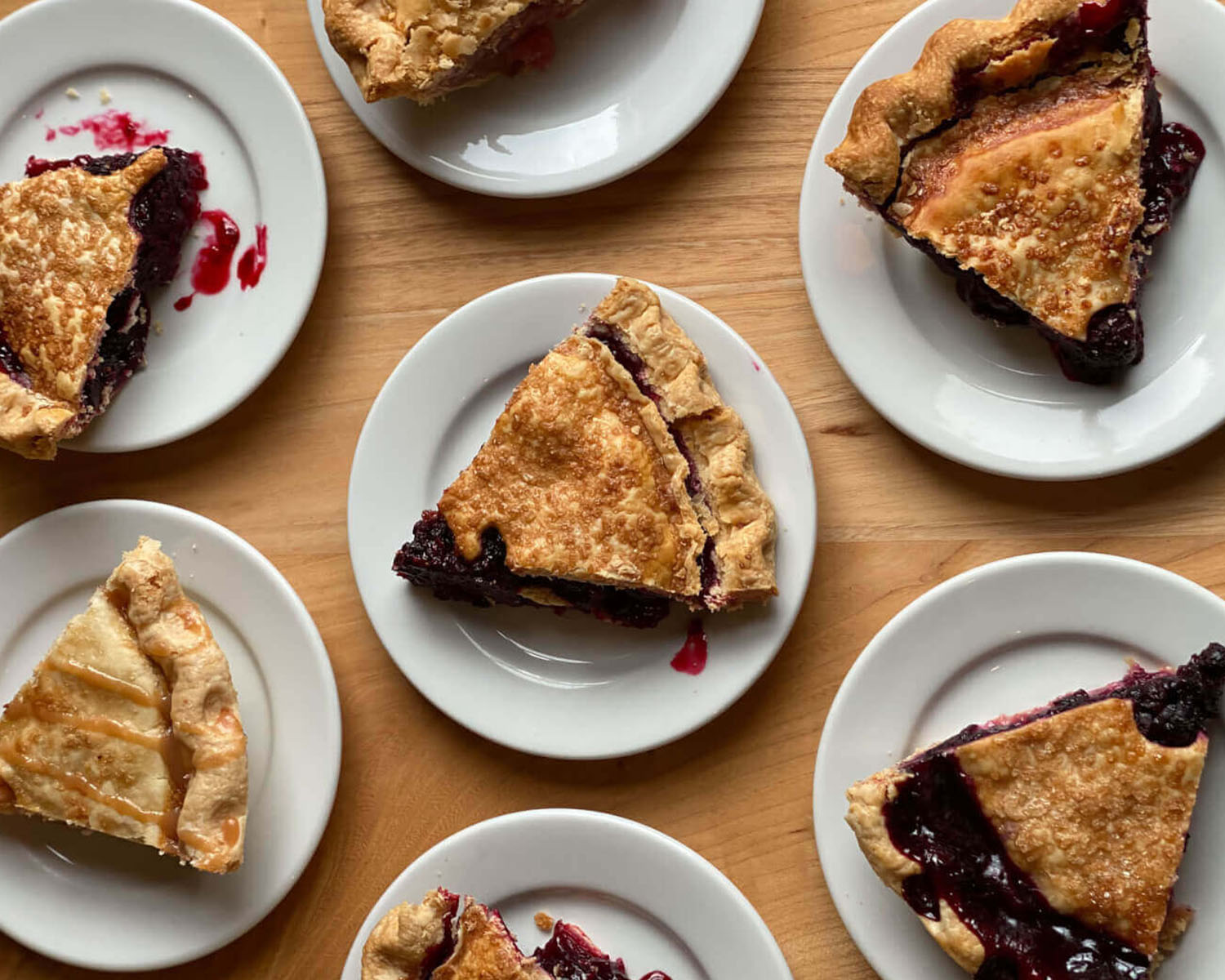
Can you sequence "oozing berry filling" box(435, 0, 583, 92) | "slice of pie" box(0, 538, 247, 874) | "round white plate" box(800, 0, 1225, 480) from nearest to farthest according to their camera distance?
1. "round white plate" box(800, 0, 1225, 480)
2. "slice of pie" box(0, 538, 247, 874)
3. "oozing berry filling" box(435, 0, 583, 92)

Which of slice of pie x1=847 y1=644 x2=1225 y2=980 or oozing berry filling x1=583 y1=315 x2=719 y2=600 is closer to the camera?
slice of pie x1=847 y1=644 x2=1225 y2=980

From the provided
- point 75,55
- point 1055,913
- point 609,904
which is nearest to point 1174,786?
point 1055,913

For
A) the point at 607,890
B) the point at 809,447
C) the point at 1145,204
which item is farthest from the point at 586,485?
the point at 1145,204

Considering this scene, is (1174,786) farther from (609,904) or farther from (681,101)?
(681,101)

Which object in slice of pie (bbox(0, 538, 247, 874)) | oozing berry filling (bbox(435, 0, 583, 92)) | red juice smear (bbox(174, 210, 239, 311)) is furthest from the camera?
red juice smear (bbox(174, 210, 239, 311))

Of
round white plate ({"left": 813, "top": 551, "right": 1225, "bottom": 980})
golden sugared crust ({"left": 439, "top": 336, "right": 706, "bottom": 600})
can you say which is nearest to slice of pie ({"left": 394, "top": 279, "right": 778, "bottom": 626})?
golden sugared crust ({"left": 439, "top": 336, "right": 706, "bottom": 600})

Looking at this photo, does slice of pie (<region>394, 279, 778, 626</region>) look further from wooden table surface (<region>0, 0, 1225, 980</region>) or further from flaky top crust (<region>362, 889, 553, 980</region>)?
flaky top crust (<region>362, 889, 553, 980</region>)

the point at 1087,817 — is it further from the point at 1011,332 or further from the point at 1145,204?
the point at 1145,204

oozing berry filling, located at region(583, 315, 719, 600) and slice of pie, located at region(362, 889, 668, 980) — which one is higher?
oozing berry filling, located at region(583, 315, 719, 600)
